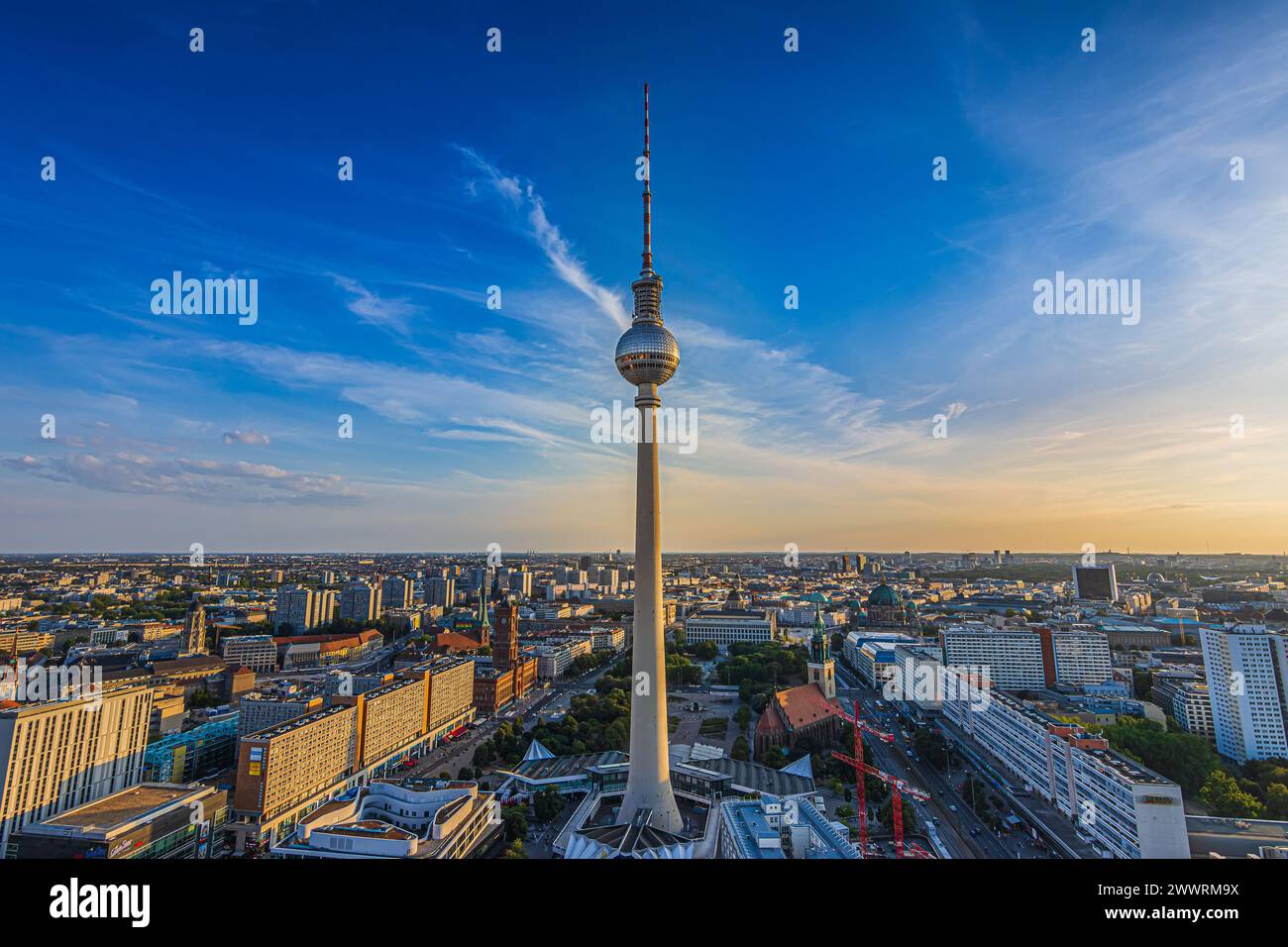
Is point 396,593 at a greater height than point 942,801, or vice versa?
point 396,593

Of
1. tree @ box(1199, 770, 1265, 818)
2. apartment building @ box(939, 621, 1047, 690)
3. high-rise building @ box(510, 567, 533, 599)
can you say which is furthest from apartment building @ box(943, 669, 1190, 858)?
high-rise building @ box(510, 567, 533, 599)

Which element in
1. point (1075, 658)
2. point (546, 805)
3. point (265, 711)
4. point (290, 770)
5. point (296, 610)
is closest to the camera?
A: point (546, 805)

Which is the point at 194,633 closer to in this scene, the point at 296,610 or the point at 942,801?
the point at 296,610

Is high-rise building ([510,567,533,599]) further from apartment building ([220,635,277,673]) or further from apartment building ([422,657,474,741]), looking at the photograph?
apartment building ([422,657,474,741])

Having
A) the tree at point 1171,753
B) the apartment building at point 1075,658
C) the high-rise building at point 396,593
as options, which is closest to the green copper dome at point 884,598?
the apartment building at point 1075,658

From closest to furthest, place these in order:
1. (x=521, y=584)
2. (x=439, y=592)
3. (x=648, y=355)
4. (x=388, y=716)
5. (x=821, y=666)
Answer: (x=648, y=355) < (x=388, y=716) < (x=821, y=666) < (x=439, y=592) < (x=521, y=584)

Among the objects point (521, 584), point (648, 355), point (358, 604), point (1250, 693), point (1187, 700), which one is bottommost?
point (1187, 700)

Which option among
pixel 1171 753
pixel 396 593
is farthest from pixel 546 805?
pixel 396 593
